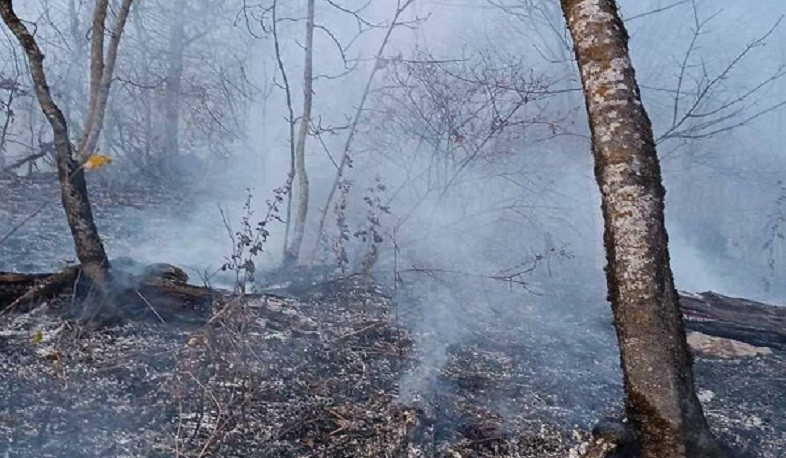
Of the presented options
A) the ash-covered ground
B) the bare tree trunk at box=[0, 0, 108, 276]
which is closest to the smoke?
the ash-covered ground

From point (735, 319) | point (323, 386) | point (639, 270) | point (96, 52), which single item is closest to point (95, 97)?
point (96, 52)

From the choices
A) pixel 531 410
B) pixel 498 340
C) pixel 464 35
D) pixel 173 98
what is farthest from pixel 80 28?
pixel 531 410

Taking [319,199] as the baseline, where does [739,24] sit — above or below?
above

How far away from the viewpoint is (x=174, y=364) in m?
3.73

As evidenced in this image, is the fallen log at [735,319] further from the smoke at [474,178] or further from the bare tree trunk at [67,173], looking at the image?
the bare tree trunk at [67,173]

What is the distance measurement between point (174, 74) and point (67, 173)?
23.8ft

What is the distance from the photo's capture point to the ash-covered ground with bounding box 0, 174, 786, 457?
3188 millimetres

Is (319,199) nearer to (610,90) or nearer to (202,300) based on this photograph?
(202,300)

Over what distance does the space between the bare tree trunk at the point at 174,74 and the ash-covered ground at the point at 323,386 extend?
5717mm

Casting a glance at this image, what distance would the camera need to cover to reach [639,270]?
2666mm

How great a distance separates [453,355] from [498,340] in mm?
586

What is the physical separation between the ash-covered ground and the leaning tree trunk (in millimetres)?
801

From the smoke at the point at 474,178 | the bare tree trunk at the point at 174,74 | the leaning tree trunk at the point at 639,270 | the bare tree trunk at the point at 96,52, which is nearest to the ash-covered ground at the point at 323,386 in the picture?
the smoke at the point at 474,178

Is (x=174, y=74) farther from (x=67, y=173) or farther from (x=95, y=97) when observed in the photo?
(x=67, y=173)
